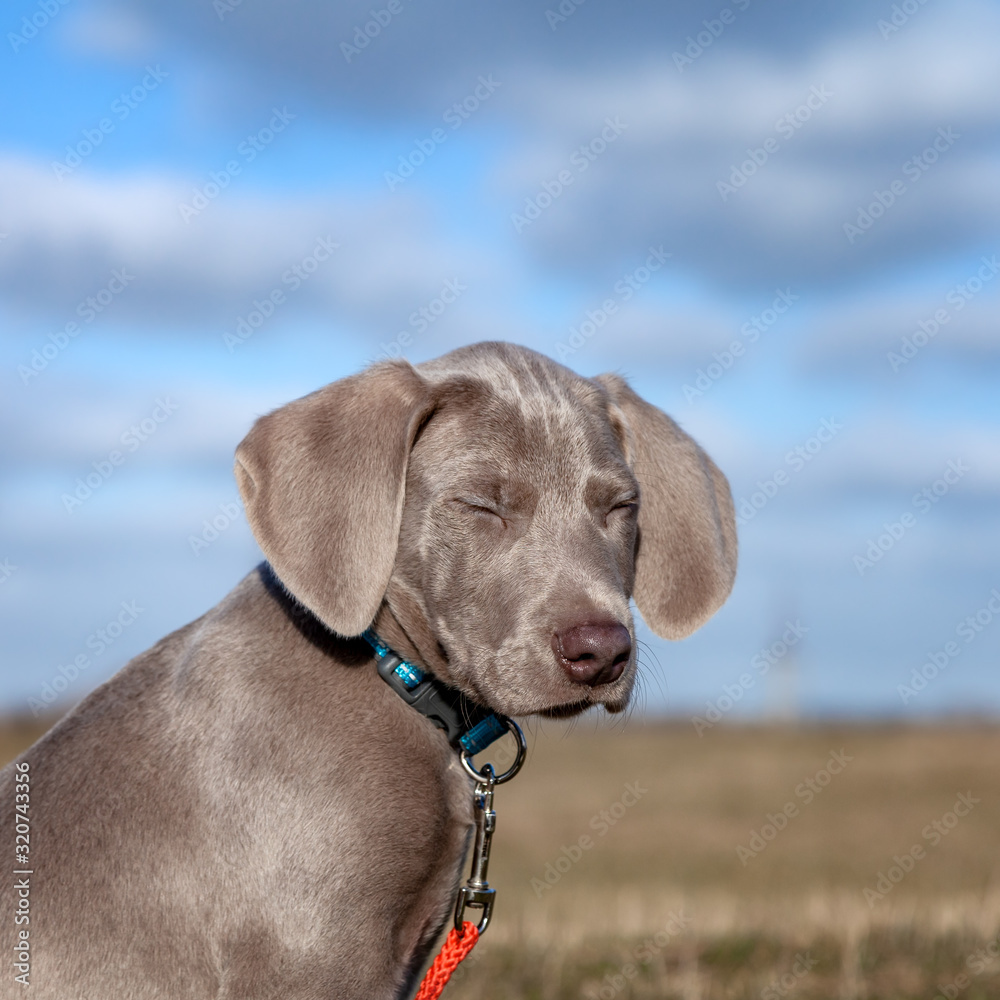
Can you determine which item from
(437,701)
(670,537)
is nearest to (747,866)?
(670,537)

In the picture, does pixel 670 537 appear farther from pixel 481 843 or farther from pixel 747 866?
pixel 747 866

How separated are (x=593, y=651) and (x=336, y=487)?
3.23 ft

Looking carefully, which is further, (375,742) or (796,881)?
(796,881)

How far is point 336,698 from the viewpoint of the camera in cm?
388

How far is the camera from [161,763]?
3.85m

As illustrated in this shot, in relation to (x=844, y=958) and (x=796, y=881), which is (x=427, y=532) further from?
(x=796, y=881)

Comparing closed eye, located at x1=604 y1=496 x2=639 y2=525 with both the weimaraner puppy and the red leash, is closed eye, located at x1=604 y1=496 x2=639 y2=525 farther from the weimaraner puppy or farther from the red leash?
the red leash

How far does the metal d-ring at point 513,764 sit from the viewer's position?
3.99 metres

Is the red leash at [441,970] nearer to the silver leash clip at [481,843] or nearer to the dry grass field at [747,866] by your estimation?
the silver leash clip at [481,843]

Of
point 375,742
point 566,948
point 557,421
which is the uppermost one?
point 557,421

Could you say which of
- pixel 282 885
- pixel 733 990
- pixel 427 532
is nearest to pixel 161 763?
pixel 282 885

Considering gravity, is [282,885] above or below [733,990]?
above

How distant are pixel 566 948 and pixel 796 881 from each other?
8887 mm

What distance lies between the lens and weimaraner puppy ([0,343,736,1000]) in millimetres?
3682
